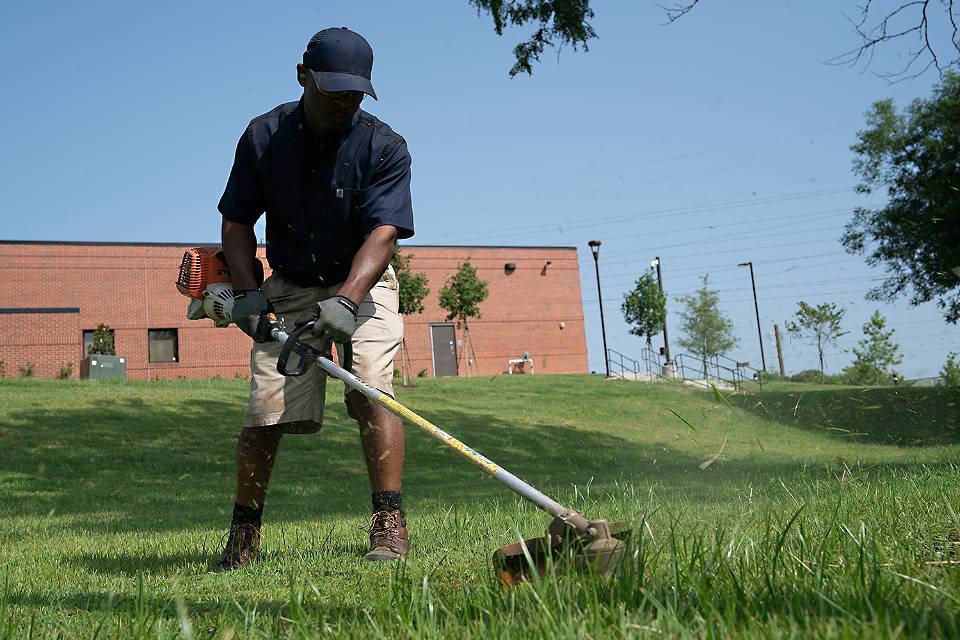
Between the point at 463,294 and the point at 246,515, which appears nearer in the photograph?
the point at 246,515

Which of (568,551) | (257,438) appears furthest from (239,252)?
(568,551)

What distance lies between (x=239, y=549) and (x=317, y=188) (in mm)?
1705

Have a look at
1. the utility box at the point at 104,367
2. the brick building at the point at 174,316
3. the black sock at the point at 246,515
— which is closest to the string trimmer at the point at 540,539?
the black sock at the point at 246,515

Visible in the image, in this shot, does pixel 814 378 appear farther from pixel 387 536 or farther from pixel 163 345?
pixel 387 536

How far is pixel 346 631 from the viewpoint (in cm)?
Answer: 213

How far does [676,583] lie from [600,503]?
3158 millimetres

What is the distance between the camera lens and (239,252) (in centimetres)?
453

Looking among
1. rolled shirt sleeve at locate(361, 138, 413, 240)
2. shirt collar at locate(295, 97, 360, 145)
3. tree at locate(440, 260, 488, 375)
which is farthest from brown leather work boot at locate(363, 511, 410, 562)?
tree at locate(440, 260, 488, 375)

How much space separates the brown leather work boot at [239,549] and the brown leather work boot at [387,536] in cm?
56

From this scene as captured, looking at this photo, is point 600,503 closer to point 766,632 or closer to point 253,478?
point 253,478

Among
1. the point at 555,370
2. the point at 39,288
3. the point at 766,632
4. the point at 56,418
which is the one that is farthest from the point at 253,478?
the point at 555,370

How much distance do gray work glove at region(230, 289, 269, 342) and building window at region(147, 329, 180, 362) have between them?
4191 centimetres

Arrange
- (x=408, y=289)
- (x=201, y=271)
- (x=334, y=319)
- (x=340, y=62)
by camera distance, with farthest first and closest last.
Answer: (x=408, y=289) < (x=201, y=271) < (x=340, y=62) < (x=334, y=319)

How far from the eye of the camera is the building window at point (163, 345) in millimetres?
43812
